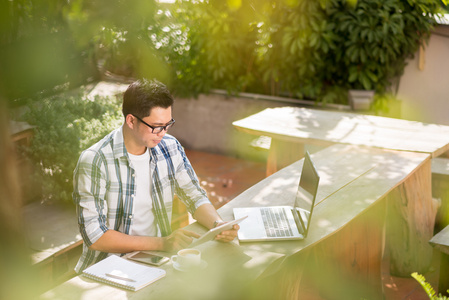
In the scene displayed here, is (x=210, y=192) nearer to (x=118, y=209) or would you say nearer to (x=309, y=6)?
(x=309, y=6)

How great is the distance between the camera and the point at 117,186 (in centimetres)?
317

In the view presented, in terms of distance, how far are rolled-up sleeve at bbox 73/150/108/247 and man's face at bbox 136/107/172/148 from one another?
26 centimetres

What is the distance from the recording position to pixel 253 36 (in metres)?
8.17

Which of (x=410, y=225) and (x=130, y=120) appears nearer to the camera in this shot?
(x=130, y=120)

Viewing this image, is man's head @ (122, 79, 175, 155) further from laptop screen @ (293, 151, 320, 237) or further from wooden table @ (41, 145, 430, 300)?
laptop screen @ (293, 151, 320, 237)

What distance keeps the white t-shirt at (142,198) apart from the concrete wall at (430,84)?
5.49 meters

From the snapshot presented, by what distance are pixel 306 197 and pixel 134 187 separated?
98cm

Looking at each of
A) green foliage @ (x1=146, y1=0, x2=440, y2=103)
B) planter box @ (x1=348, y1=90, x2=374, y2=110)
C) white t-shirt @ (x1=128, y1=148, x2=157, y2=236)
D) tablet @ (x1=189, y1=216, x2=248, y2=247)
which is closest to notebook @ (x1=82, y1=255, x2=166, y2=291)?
tablet @ (x1=189, y1=216, x2=248, y2=247)

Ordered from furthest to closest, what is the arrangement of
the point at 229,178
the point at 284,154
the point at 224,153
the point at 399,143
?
1. the point at 224,153
2. the point at 229,178
3. the point at 284,154
4. the point at 399,143

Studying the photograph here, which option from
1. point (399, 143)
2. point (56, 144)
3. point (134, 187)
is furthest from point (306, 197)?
point (56, 144)

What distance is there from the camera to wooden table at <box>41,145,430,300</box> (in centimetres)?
264

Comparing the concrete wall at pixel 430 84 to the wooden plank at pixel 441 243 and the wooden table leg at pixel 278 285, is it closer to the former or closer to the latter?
the wooden plank at pixel 441 243

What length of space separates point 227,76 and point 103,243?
5.60 meters

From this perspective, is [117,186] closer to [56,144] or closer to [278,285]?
[278,285]
